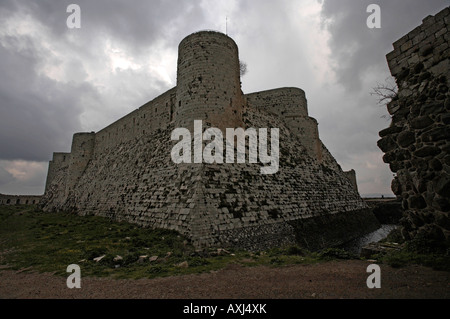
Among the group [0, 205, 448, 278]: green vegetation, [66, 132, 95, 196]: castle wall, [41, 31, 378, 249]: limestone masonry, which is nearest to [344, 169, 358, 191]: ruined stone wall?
[41, 31, 378, 249]: limestone masonry

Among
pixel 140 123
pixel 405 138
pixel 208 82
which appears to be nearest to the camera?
pixel 405 138

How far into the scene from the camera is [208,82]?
13.4 m

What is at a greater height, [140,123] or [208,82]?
[140,123]

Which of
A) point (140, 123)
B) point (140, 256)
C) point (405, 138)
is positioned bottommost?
point (140, 256)

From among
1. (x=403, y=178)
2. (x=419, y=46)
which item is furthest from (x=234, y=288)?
(x=419, y=46)

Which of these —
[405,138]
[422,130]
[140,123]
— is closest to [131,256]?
[405,138]

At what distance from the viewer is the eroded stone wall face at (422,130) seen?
457 centimetres

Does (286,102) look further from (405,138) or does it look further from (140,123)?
(405,138)

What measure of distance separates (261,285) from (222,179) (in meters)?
7.04

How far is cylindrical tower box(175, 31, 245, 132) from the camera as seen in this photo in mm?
13047

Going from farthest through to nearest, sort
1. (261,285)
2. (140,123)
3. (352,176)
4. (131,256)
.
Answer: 1. (352,176)
2. (140,123)
3. (131,256)
4. (261,285)

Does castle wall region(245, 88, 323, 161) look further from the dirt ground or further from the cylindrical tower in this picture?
the dirt ground

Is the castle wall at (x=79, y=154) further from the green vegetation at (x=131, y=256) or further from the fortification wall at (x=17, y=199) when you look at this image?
the fortification wall at (x=17, y=199)
